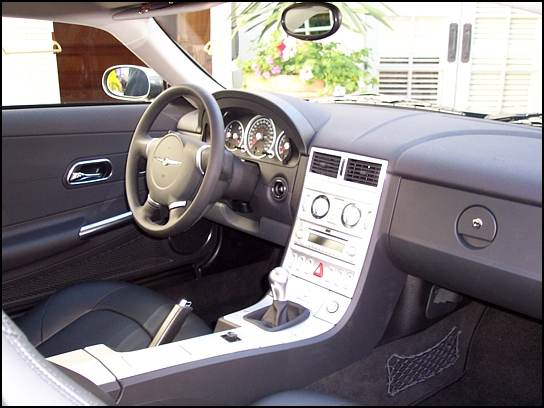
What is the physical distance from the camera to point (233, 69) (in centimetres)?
333

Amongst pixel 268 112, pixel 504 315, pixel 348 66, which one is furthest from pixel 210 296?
pixel 348 66

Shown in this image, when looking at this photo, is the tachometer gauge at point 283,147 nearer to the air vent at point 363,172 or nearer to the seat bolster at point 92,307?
the air vent at point 363,172

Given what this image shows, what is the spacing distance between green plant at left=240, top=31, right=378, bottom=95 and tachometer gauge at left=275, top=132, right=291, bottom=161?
1.09 m

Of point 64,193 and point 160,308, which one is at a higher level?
point 64,193

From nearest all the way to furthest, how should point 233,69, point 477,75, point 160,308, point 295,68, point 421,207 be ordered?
point 421,207 → point 160,308 → point 477,75 → point 295,68 → point 233,69

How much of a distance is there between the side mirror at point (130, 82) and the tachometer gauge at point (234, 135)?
37cm

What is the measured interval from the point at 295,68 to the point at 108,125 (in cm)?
116

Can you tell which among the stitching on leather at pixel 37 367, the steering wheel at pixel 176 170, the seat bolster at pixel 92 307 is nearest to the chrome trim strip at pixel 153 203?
the steering wheel at pixel 176 170

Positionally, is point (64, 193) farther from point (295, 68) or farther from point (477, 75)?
point (477, 75)

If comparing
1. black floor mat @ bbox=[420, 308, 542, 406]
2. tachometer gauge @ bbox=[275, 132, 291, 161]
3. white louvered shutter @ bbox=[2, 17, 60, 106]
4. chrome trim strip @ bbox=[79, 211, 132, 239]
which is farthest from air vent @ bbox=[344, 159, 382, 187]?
white louvered shutter @ bbox=[2, 17, 60, 106]

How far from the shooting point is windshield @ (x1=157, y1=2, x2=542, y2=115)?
2.40 metres

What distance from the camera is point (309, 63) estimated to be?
114 inches

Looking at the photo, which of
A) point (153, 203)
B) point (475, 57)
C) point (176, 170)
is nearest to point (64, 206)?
point (153, 203)

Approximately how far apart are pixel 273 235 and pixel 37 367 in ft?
4.46
